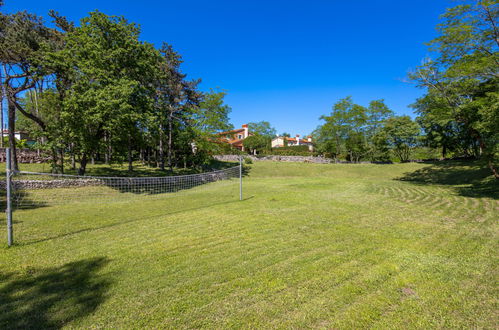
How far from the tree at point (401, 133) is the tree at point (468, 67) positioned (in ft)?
68.4

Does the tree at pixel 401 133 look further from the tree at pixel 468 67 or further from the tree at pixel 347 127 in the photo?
the tree at pixel 468 67

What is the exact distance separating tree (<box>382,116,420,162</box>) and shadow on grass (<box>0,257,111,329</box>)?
40.4 metres

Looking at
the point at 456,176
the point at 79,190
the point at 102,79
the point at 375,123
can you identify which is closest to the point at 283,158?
the point at 375,123

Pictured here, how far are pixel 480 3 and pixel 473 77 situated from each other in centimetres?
364

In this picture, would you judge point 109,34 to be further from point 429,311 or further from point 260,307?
point 429,311

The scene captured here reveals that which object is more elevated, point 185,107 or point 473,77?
point 185,107

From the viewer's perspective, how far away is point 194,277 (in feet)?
12.0

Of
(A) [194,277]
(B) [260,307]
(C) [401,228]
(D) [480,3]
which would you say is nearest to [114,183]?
(A) [194,277]

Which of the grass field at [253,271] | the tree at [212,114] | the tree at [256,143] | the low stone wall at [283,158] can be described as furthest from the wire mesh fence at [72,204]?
the tree at [256,143]

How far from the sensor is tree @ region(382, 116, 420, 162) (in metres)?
33.1

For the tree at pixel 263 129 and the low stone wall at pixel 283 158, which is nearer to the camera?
the low stone wall at pixel 283 158

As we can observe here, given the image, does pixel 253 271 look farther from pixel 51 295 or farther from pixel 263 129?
pixel 263 129

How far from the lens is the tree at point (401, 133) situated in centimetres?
3310

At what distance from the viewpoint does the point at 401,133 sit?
33.2m
